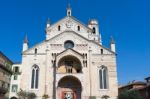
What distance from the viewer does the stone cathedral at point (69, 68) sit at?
138 ft

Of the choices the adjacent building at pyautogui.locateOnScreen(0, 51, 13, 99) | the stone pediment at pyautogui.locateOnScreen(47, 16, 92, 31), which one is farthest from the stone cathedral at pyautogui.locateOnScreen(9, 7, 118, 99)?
the adjacent building at pyautogui.locateOnScreen(0, 51, 13, 99)

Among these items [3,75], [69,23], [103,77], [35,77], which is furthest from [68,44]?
[3,75]

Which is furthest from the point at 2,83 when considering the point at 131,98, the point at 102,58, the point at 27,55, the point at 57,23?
the point at 131,98

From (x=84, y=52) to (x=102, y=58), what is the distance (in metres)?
3.53

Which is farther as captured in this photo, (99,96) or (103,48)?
(103,48)

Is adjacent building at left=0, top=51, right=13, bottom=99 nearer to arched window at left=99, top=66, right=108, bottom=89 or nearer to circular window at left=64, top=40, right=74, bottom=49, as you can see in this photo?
circular window at left=64, top=40, right=74, bottom=49

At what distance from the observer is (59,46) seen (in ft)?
147

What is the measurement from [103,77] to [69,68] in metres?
6.44

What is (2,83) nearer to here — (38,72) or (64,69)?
(38,72)

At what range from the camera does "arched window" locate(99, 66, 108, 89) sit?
1692 inches

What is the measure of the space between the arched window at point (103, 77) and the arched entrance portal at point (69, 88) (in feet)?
13.2

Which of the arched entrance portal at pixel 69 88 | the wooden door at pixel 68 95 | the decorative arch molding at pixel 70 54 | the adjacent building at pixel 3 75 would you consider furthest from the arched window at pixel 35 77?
the adjacent building at pixel 3 75

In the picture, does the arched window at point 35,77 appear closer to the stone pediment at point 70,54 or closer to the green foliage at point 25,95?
the green foliage at point 25,95

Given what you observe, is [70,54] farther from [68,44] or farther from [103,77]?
[103,77]
